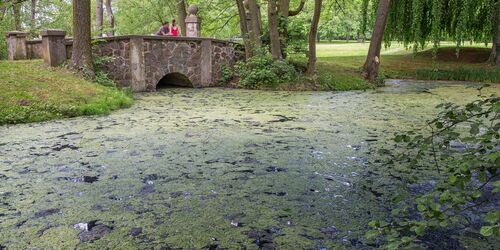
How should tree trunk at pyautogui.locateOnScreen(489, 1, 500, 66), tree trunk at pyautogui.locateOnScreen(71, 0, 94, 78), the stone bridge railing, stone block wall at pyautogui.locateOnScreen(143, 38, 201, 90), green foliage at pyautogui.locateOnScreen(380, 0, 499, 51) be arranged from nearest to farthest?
tree trunk at pyautogui.locateOnScreen(71, 0, 94, 78) < the stone bridge railing < stone block wall at pyautogui.locateOnScreen(143, 38, 201, 90) < green foliage at pyautogui.locateOnScreen(380, 0, 499, 51) < tree trunk at pyautogui.locateOnScreen(489, 1, 500, 66)

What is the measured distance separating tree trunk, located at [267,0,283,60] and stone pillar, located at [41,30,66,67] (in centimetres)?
609

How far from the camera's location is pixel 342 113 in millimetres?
8648

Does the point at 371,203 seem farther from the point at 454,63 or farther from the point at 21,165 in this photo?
the point at 454,63

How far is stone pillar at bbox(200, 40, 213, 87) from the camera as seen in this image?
1390 centimetres

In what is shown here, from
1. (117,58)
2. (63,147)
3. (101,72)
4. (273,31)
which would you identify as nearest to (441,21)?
(273,31)

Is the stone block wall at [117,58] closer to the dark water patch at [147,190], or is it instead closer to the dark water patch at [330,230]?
the dark water patch at [147,190]

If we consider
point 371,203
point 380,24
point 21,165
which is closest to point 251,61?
point 380,24

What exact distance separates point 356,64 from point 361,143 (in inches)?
518

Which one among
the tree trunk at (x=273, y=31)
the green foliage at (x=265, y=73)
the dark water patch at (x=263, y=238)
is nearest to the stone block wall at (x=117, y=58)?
the green foliage at (x=265, y=73)

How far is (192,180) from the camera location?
4293 millimetres

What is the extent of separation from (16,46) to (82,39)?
3804mm

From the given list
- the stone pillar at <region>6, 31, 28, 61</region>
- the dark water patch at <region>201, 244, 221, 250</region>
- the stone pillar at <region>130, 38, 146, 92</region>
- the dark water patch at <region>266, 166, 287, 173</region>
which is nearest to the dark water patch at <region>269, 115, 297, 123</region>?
the dark water patch at <region>266, 166, 287, 173</region>

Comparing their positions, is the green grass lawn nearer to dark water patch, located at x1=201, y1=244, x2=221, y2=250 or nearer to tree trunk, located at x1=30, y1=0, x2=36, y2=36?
dark water patch, located at x1=201, y1=244, x2=221, y2=250

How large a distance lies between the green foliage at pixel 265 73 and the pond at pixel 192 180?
491 cm
